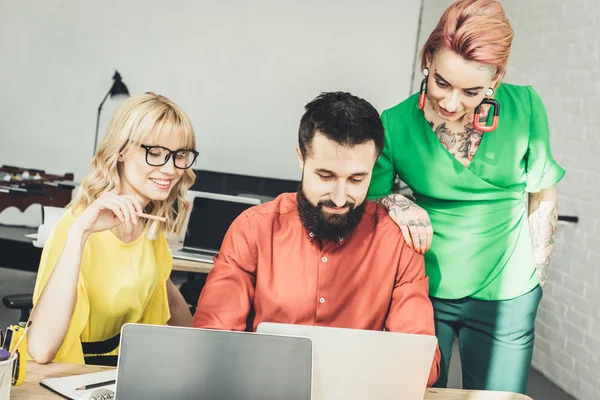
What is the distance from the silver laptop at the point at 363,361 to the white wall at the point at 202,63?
4390 millimetres

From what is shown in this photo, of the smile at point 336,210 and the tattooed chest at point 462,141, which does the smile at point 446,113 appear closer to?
the tattooed chest at point 462,141

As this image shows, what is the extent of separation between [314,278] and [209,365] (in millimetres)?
579

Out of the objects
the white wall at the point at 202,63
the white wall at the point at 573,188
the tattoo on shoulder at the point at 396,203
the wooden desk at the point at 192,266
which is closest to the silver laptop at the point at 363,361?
the tattoo on shoulder at the point at 396,203

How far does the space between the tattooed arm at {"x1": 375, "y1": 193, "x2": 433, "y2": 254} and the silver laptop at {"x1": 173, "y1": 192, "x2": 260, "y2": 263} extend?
69.3 inches

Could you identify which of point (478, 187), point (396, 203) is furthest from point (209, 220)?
point (478, 187)

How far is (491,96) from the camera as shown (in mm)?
1807

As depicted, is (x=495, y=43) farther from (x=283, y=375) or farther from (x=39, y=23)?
(x=39, y=23)

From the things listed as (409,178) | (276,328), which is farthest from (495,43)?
(276,328)

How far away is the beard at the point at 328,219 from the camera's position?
1711mm

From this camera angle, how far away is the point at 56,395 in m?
1.43

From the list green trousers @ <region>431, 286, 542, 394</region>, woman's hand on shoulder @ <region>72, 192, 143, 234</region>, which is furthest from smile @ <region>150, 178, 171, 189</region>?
green trousers @ <region>431, 286, 542, 394</region>

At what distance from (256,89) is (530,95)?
385 centimetres

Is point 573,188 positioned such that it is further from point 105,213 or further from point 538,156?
point 105,213

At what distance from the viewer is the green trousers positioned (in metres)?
1.85
